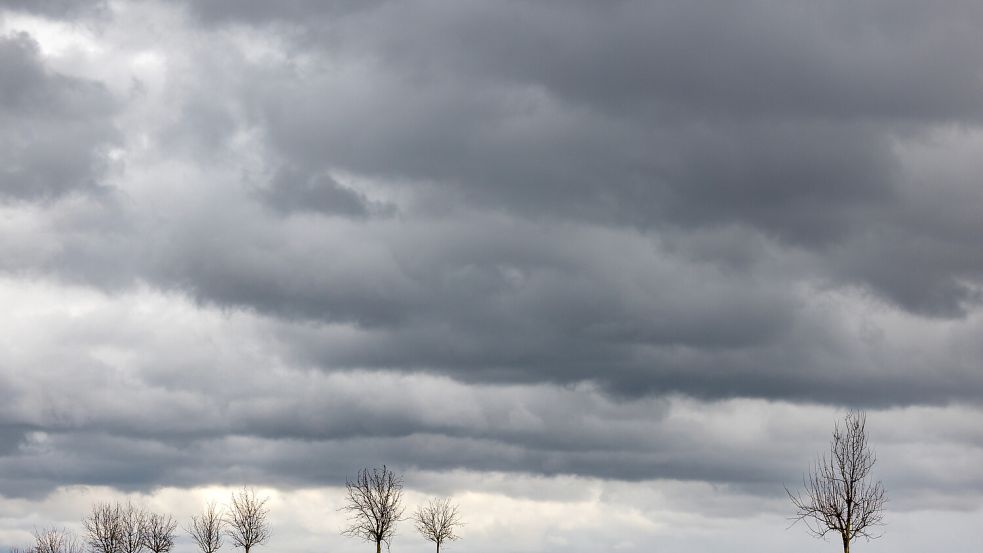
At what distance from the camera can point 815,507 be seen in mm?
71375

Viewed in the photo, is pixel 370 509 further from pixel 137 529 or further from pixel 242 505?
pixel 137 529

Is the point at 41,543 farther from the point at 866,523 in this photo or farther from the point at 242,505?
the point at 866,523

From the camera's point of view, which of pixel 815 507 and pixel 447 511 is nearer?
A: pixel 815 507

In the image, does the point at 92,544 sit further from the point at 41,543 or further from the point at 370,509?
the point at 370,509

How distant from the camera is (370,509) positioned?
379 ft

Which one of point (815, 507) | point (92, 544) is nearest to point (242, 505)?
point (92, 544)

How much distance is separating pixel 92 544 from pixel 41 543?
8375mm

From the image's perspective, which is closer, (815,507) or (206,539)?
(815,507)

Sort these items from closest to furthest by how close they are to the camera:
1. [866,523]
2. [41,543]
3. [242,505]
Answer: [866,523]
[242,505]
[41,543]

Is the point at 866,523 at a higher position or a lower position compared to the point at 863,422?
lower

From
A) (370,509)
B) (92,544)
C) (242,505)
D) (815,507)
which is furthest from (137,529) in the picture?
(815,507)

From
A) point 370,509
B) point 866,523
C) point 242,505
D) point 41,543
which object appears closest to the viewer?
point 866,523

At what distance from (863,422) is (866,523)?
560 centimetres

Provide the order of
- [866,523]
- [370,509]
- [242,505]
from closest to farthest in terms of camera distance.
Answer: [866,523] < [370,509] < [242,505]
